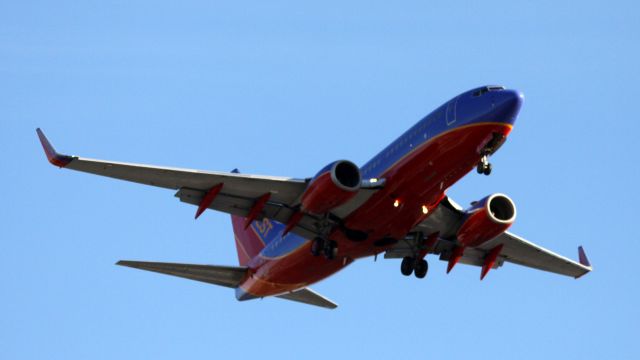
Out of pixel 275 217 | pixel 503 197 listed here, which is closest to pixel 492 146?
pixel 503 197

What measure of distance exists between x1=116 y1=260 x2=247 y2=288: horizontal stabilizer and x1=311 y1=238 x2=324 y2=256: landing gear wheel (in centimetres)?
690

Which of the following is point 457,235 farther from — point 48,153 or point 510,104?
point 48,153

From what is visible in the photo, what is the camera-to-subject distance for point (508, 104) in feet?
138

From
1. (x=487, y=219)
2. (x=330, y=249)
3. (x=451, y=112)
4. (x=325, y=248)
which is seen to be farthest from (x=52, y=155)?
(x=487, y=219)

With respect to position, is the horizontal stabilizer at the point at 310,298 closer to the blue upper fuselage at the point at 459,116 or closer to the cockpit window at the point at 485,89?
the blue upper fuselage at the point at 459,116

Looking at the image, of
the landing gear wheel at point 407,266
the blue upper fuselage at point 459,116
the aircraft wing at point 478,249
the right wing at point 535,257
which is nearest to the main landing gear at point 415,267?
the landing gear wheel at point 407,266

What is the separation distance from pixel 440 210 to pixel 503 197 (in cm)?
261

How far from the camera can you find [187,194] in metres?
44.5

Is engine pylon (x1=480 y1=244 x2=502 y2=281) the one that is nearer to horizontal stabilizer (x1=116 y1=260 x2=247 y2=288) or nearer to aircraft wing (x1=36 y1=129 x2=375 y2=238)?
aircraft wing (x1=36 y1=129 x2=375 y2=238)

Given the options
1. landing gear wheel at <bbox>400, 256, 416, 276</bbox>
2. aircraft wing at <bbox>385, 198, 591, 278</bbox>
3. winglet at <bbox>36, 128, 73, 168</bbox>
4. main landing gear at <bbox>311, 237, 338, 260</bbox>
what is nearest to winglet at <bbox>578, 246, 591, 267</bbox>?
aircraft wing at <bbox>385, 198, 591, 278</bbox>

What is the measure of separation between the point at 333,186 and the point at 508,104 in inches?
272

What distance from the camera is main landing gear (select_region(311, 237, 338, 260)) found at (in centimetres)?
4650

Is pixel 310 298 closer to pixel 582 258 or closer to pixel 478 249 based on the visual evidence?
pixel 478 249

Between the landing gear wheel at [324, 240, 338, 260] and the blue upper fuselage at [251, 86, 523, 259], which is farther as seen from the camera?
the landing gear wheel at [324, 240, 338, 260]
